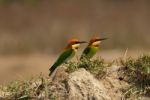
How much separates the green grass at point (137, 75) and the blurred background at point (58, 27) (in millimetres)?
13480

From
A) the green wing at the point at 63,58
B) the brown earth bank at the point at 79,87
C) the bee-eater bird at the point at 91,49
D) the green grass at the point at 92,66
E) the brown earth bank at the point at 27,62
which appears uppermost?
the brown earth bank at the point at 27,62

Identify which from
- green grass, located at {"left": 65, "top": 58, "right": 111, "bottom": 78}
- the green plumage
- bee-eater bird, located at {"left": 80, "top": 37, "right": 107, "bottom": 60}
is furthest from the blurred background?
green grass, located at {"left": 65, "top": 58, "right": 111, "bottom": 78}

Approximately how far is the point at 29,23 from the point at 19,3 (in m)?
1.09

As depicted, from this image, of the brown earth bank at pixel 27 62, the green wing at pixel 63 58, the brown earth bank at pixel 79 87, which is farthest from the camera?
the brown earth bank at pixel 27 62

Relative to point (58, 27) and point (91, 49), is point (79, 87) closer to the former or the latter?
point (91, 49)

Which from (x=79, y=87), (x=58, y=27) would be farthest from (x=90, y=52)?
(x=58, y=27)

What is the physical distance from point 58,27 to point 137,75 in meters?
16.7

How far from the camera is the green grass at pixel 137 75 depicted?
5.82 meters

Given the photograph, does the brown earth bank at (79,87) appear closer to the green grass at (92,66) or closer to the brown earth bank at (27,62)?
the green grass at (92,66)

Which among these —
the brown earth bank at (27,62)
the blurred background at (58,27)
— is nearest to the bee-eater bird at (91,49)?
the brown earth bank at (27,62)

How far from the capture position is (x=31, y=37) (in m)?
22.0

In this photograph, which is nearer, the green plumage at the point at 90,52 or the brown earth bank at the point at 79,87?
the brown earth bank at the point at 79,87

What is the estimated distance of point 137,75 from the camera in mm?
5938

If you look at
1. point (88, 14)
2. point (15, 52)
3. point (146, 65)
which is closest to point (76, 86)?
point (146, 65)
